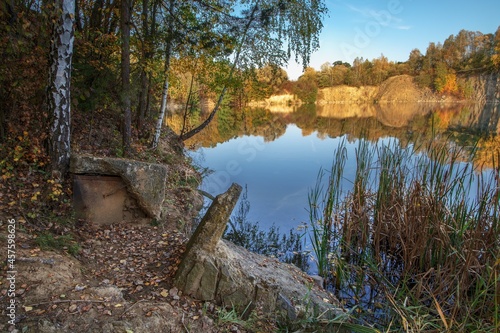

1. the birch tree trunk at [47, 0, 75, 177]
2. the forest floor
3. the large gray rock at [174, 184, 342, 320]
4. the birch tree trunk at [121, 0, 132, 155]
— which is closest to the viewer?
the forest floor

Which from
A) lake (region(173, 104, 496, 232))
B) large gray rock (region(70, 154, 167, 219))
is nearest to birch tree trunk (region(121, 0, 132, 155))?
large gray rock (region(70, 154, 167, 219))

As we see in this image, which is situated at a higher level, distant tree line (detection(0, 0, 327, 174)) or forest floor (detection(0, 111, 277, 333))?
distant tree line (detection(0, 0, 327, 174))

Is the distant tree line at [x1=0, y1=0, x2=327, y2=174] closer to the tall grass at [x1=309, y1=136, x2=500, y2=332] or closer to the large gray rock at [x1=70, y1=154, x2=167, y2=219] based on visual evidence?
the large gray rock at [x1=70, y1=154, x2=167, y2=219]

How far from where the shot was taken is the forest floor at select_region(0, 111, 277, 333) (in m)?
2.43

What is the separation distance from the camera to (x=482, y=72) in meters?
61.1

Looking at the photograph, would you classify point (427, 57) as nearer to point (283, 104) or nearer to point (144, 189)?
point (283, 104)

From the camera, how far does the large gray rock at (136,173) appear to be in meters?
4.21

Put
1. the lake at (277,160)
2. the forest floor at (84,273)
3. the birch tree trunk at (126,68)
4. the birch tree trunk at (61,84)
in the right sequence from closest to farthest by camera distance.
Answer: the forest floor at (84,273) < the birch tree trunk at (61,84) < the birch tree trunk at (126,68) < the lake at (277,160)

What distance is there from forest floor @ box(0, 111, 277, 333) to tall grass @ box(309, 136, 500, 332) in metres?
1.76

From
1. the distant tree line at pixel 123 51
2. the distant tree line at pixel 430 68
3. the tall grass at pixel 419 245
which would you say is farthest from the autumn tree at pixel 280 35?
the distant tree line at pixel 430 68

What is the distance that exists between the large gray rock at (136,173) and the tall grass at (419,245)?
2.73 metres

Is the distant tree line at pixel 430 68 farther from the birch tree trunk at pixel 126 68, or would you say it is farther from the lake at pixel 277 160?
the birch tree trunk at pixel 126 68

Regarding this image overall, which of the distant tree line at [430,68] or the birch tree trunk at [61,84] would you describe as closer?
the birch tree trunk at [61,84]

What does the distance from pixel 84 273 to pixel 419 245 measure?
3968mm
